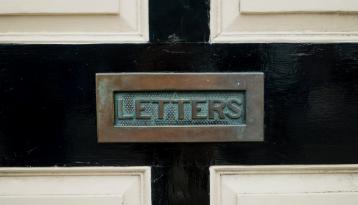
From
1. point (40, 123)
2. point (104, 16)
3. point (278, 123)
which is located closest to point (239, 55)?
point (278, 123)

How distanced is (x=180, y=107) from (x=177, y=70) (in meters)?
0.07

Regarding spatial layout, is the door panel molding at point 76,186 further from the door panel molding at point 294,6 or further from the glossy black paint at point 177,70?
the door panel molding at point 294,6

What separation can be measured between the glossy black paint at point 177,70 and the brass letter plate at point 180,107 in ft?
0.05

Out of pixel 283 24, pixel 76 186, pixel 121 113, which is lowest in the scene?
pixel 76 186

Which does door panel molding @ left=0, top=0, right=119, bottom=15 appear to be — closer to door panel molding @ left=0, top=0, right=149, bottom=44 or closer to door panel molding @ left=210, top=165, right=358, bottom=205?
door panel molding @ left=0, top=0, right=149, bottom=44

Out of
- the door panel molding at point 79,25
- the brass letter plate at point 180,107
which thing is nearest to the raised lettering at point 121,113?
the brass letter plate at point 180,107

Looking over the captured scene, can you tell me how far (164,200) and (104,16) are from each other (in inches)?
14.8

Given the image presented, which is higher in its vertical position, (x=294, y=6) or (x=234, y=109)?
(x=294, y=6)

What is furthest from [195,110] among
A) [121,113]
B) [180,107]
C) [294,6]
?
[294,6]

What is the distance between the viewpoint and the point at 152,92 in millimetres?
831

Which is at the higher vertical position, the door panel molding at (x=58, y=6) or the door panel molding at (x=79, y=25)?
the door panel molding at (x=58, y=6)

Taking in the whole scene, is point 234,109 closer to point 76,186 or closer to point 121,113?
point 121,113

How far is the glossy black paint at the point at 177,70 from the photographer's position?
2.73 ft

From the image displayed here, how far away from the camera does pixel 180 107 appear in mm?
831
